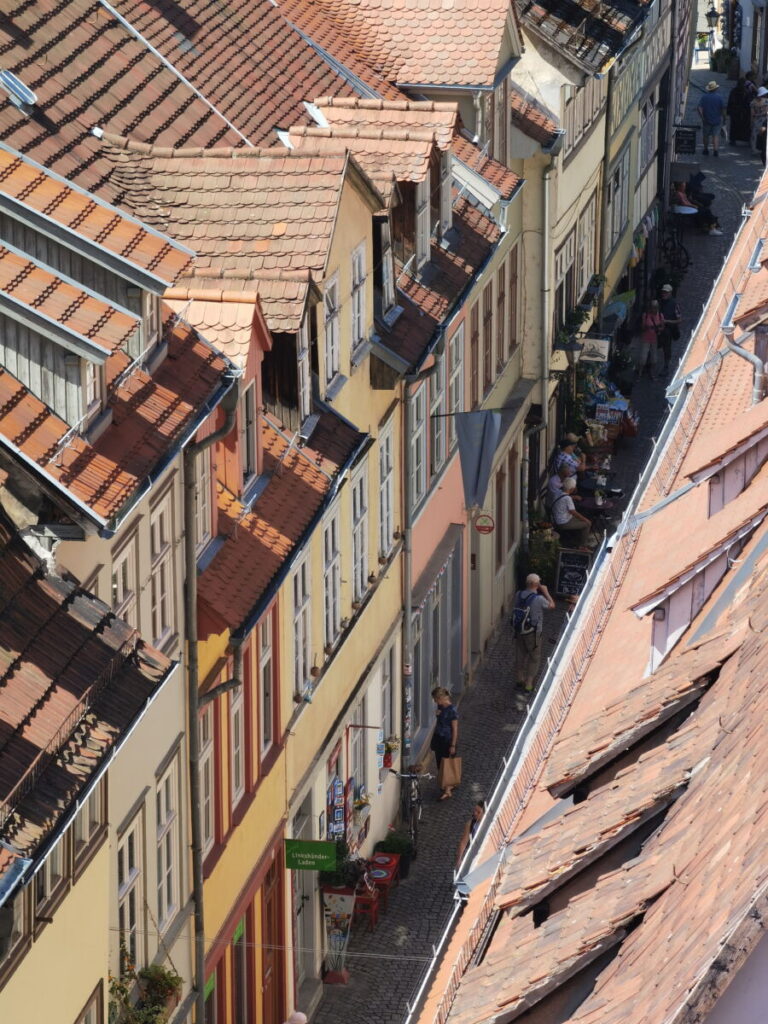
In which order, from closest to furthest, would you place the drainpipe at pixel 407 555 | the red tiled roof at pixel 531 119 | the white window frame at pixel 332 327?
the white window frame at pixel 332 327
the drainpipe at pixel 407 555
the red tiled roof at pixel 531 119

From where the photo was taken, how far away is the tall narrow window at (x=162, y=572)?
1583 cm

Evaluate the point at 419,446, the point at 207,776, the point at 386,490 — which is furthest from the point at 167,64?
the point at 419,446

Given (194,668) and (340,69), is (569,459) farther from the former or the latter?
(194,668)

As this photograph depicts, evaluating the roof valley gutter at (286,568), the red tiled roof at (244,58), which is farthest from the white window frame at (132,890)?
the red tiled roof at (244,58)

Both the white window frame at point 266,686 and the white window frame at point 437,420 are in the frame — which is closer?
the white window frame at point 266,686

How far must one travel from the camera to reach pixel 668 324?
145ft

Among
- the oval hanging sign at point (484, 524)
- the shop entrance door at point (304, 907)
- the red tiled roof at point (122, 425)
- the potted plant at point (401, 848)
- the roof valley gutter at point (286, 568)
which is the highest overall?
the red tiled roof at point (122, 425)

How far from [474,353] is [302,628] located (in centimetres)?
978

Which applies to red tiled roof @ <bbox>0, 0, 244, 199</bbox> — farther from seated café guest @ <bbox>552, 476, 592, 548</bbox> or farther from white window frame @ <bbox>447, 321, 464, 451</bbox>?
seated café guest @ <bbox>552, 476, 592, 548</bbox>

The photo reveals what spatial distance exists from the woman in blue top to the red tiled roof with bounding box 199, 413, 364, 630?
6.75 meters

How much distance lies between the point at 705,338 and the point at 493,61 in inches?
221

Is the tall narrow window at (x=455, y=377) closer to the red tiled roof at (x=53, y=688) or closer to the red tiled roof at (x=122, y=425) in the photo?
the red tiled roof at (x=122, y=425)

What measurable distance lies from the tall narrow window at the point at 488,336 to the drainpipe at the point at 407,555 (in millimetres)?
4800

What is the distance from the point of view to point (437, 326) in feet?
79.4
